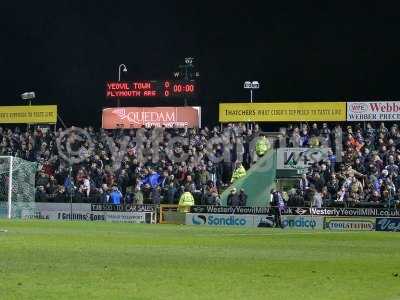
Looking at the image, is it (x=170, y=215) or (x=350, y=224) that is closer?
(x=350, y=224)

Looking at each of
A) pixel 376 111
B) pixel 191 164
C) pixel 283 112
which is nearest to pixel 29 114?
pixel 283 112

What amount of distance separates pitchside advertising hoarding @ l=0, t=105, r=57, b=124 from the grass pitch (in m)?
40.7

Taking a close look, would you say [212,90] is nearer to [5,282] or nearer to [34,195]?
[34,195]

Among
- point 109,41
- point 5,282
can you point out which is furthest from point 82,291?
point 109,41

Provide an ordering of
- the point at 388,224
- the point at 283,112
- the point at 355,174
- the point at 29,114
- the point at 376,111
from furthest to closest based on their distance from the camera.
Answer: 1. the point at 29,114
2. the point at 283,112
3. the point at 376,111
4. the point at 355,174
5. the point at 388,224

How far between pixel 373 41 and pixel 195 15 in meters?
13.0

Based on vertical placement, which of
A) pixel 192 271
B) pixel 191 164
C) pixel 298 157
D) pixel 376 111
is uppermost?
pixel 376 111

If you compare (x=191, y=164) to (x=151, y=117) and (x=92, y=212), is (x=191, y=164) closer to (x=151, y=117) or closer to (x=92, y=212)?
(x=92, y=212)

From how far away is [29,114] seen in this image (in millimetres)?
63594

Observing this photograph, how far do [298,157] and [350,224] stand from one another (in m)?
6.97

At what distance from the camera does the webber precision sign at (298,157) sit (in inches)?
1767

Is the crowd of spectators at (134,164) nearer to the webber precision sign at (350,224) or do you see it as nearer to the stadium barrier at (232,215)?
the stadium barrier at (232,215)

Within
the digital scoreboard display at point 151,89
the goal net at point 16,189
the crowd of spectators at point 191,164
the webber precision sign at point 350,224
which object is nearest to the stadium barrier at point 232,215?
the webber precision sign at point 350,224

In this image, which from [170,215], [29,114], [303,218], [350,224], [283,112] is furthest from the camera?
[29,114]
